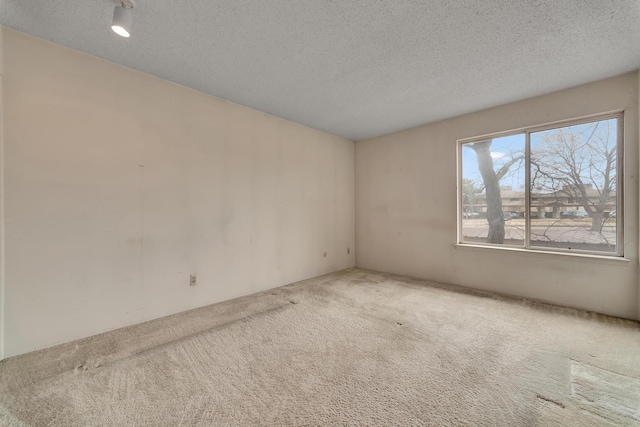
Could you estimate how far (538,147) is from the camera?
3.13m

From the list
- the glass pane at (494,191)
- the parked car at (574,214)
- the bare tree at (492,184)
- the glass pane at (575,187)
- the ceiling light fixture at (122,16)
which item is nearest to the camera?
the ceiling light fixture at (122,16)

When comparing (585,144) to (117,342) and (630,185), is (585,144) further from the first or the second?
(117,342)

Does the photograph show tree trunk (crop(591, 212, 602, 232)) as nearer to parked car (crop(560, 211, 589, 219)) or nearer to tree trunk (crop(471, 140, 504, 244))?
parked car (crop(560, 211, 589, 219))

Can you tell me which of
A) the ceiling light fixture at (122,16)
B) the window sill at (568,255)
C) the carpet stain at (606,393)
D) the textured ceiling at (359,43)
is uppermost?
the textured ceiling at (359,43)

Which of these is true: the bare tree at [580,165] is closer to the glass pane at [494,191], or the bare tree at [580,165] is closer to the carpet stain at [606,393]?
the glass pane at [494,191]

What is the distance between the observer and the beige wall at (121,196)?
6.41 ft

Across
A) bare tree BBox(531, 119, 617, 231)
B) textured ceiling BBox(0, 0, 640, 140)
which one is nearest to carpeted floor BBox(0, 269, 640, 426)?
bare tree BBox(531, 119, 617, 231)

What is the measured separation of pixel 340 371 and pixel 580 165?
353 cm

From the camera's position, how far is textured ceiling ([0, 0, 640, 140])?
1693mm

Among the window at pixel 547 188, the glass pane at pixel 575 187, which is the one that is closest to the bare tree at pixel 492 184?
the window at pixel 547 188

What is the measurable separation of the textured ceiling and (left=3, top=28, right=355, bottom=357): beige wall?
0.31 m

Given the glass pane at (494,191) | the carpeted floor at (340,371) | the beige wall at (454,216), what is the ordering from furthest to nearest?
1. the glass pane at (494,191)
2. the beige wall at (454,216)
3. the carpeted floor at (340,371)

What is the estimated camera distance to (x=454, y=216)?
3738mm

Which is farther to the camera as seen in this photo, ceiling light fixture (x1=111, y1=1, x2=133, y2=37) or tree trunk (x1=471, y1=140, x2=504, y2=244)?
tree trunk (x1=471, y1=140, x2=504, y2=244)
